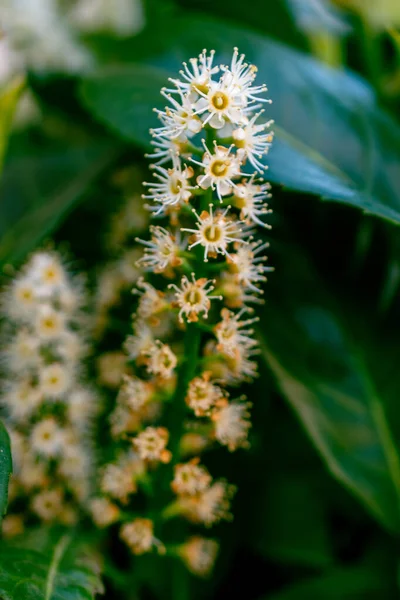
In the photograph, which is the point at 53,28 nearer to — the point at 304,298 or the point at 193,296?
the point at 304,298

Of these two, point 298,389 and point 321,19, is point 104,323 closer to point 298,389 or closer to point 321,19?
point 298,389

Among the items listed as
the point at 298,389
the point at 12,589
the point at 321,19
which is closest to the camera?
the point at 12,589

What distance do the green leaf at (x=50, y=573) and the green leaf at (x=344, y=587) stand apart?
205 mm

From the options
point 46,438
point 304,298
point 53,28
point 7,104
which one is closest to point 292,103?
point 304,298

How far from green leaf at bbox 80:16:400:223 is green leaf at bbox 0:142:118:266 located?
105 mm

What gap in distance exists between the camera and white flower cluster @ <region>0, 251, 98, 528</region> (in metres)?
0.60

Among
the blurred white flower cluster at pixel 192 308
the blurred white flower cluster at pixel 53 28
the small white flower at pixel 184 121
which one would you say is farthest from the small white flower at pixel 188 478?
the blurred white flower cluster at pixel 53 28

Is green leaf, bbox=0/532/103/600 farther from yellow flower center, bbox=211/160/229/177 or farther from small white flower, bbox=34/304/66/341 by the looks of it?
yellow flower center, bbox=211/160/229/177

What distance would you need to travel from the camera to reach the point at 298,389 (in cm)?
65

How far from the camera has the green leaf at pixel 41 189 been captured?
0.71 meters

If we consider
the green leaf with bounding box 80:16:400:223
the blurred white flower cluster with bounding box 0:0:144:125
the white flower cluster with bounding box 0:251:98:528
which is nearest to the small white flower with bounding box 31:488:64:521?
the white flower cluster with bounding box 0:251:98:528

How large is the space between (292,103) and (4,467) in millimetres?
453

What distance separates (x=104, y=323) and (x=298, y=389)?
20 cm

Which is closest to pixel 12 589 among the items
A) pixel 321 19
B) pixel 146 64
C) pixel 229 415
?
pixel 229 415
